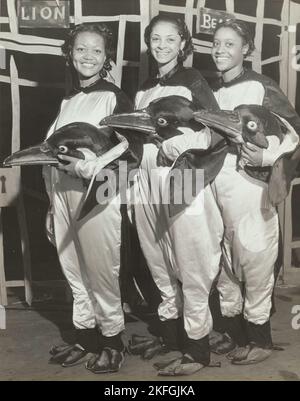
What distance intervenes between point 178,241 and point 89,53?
1.08 meters

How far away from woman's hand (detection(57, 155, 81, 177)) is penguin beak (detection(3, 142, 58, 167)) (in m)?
0.04

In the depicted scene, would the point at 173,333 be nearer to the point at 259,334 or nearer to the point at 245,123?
the point at 259,334

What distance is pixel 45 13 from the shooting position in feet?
11.5

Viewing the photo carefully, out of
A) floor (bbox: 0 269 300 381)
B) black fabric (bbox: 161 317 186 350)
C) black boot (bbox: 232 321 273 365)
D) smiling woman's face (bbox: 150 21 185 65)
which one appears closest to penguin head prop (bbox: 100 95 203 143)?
smiling woman's face (bbox: 150 21 185 65)

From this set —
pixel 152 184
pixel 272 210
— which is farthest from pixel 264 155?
pixel 152 184

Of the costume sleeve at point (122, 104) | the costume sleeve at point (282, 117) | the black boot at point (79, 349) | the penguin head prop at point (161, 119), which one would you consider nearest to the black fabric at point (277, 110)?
the costume sleeve at point (282, 117)

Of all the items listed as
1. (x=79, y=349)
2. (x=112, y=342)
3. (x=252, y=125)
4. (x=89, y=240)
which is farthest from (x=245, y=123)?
(x=79, y=349)

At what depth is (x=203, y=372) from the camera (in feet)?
10.2

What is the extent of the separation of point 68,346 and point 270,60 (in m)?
2.04

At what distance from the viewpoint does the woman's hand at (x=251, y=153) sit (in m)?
3.07

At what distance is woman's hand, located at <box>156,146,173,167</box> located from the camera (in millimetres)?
3145

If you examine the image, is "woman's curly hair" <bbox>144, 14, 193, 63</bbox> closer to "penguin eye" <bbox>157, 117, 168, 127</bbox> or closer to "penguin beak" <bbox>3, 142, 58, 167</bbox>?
"penguin eye" <bbox>157, 117, 168, 127</bbox>

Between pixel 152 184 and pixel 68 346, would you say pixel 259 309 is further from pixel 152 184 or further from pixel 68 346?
pixel 68 346

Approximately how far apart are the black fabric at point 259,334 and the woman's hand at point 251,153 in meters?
0.85
